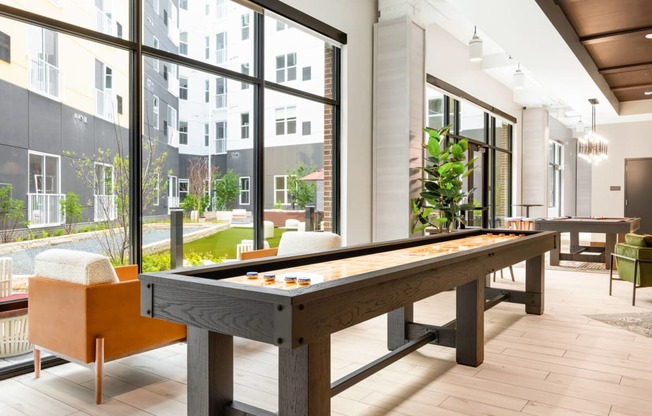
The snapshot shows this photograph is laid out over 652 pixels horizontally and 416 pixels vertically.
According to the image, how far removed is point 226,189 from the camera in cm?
507

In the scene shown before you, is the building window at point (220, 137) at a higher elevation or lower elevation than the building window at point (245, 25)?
lower

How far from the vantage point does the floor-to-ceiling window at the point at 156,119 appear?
3572 mm

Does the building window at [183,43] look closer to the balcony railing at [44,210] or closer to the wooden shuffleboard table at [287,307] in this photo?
the balcony railing at [44,210]

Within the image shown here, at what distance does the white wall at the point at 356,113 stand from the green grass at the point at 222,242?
151cm

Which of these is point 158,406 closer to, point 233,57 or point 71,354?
point 71,354

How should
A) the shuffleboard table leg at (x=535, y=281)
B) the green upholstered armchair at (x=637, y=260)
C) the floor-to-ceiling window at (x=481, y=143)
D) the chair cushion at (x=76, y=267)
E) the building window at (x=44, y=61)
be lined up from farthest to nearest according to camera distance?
the floor-to-ceiling window at (x=481, y=143) < the green upholstered armchair at (x=637, y=260) < the shuffleboard table leg at (x=535, y=281) < the building window at (x=44, y=61) < the chair cushion at (x=76, y=267)

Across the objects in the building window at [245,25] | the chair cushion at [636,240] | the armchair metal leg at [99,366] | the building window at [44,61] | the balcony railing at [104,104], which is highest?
the building window at [245,25]

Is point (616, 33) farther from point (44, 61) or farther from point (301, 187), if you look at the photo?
point (44, 61)

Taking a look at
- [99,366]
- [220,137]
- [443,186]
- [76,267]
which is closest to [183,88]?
[220,137]

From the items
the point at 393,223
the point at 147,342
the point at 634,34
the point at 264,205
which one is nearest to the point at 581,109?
the point at 634,34

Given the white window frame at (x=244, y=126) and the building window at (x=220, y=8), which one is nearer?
the building window at (x=220, y=8)

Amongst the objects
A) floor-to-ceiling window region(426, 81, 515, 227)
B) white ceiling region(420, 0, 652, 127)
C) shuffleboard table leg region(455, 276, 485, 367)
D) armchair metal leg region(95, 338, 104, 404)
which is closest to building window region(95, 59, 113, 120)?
armchair metal leg region(95, 338, 104, 404)

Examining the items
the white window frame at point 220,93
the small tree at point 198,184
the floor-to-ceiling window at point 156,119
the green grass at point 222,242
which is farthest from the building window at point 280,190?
the white window frame at point 220,93

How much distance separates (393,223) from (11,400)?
4600 mm
